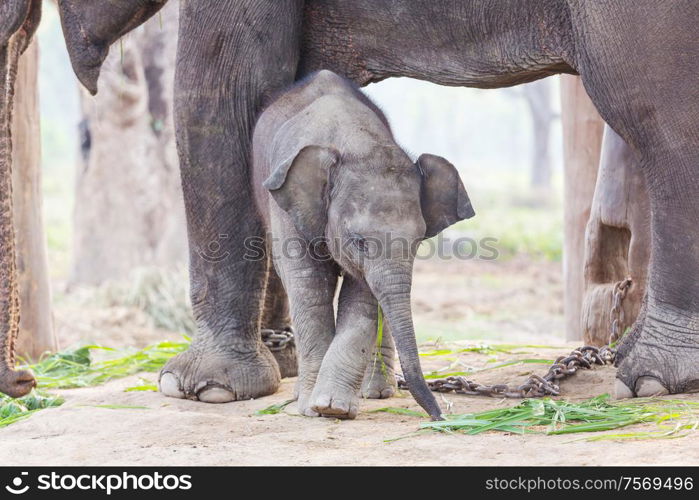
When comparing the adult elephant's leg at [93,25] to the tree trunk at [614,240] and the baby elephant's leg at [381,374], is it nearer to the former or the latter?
the baby elephant's leg at [381,374]

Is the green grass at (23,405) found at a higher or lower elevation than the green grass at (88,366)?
lower

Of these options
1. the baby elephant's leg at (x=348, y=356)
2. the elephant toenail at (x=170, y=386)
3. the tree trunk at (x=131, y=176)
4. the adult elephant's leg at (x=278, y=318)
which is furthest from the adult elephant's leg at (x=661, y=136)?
the tree trunk at (x=131, y=176)

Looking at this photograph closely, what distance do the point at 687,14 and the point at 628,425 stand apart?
53.0 inches

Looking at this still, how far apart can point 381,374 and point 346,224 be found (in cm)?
85

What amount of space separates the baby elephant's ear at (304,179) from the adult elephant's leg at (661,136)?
3.23 feet

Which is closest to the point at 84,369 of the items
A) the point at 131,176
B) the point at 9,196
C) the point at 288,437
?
the point at 9,196

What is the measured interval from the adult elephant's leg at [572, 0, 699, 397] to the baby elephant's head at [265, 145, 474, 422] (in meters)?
0.63

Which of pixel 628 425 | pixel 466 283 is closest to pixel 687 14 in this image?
pixel 628 425

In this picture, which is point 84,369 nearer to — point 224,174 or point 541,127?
point 224,174

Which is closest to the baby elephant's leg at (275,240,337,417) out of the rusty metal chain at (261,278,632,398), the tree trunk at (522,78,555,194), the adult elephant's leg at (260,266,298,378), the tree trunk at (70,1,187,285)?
the rusty metal chain at (261,278,632,398)

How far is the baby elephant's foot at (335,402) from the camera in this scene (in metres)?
3.64

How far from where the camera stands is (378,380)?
4.22 meters

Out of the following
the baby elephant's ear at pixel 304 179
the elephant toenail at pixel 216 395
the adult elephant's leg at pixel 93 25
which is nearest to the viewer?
the baby elephant's ear at pixel 304 179

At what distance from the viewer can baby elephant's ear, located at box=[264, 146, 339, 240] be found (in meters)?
3.64
